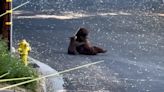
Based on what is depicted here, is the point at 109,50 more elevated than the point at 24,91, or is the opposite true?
the point at 24,91

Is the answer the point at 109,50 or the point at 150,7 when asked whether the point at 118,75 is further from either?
the point at 150,7

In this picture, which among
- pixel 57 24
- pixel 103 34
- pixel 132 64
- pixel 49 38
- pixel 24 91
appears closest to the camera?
pixel 24 91

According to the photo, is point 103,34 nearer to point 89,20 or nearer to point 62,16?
point 89,20

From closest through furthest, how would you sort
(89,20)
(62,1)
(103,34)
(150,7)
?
(103,34)
(89,20)
(150,7)
(62,1)

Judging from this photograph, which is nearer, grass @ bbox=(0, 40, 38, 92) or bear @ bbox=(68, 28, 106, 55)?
grass @ bbox=(0, 40, 38, 92)

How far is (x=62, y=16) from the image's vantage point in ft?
80.0

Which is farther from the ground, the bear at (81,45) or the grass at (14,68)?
the grass at (14,68)

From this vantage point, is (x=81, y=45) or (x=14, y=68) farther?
(x=81, y=45)

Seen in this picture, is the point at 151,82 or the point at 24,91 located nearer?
the point at 24,91

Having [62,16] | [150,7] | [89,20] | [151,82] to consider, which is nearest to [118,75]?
[151,82]

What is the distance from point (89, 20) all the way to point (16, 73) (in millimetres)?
15213

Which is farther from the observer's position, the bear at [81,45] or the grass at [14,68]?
the bear at [81,45]

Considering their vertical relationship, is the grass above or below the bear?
above

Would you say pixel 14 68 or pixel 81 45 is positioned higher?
pixel 14 68
